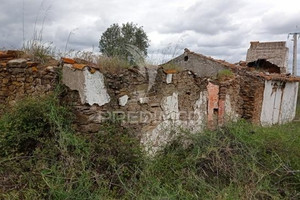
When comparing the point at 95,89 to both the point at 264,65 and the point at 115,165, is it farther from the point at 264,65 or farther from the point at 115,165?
the point at 264,65

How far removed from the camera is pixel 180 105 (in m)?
6.29

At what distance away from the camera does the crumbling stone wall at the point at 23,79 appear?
15.4 ft

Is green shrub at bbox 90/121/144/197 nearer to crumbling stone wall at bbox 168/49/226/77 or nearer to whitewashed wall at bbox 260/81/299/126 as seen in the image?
crumbling stone wall at bbox 168/49/226/77

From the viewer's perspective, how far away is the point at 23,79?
4.80 m

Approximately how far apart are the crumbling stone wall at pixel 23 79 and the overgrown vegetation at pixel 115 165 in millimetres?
408

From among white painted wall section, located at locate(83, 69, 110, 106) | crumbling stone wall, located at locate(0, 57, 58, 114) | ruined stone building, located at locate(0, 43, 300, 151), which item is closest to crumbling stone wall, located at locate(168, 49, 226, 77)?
ruined stone building, located at locate(0, 43, 300, 151)

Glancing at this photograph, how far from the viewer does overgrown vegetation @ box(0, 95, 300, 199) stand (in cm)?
382

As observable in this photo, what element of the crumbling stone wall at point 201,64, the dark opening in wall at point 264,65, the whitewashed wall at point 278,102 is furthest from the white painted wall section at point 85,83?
the dark opening in wall at point 264,65

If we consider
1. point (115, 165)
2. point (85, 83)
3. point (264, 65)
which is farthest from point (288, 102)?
point (85, 83)

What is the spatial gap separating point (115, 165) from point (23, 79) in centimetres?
211

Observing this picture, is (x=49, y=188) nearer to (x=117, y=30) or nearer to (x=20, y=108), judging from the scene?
(x=20, y=108)

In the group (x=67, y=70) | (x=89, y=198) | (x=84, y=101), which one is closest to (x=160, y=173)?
(x=89, y=198)

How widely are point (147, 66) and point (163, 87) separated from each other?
0.58 metres

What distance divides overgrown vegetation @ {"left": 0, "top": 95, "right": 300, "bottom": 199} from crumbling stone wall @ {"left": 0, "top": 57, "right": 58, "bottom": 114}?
0.41 metres
